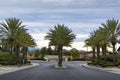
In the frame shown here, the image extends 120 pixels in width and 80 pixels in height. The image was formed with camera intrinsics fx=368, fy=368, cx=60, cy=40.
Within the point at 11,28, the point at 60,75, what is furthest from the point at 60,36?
the point at 60,75

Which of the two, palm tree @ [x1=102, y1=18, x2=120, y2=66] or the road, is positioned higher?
palm tree @ [x1=102, y1=18, x2=120, y2=66]

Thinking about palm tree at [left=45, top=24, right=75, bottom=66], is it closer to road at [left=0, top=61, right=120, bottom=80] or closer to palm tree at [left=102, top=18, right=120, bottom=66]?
palm tree at [left=102, top=18, right=120, bottom=66]

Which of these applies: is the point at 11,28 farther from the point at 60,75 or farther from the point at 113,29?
the point at 60,75

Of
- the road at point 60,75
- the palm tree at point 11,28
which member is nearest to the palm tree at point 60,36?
the palm tree at point 11,28

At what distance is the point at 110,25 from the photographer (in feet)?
225

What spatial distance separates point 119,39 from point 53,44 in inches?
639

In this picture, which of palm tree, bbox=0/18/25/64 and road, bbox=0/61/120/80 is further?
palm tree, bbox=0/18/25/64

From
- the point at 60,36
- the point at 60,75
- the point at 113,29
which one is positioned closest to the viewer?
the point at 60,75

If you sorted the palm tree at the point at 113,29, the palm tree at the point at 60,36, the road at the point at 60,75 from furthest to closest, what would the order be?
the palm tree at the point at 60,36 → the palm tree at the point at 113,29 → the road at the point at 60,75

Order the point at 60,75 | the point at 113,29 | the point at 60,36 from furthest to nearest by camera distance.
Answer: the point at 60,36 → the point at 113,29 → the point at 60,75

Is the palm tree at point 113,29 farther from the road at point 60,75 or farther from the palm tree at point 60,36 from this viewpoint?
the road at point 60,75

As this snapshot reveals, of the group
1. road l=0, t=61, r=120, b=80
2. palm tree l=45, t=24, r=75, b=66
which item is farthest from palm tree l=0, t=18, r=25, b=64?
road l=0, t=61, r=120, b=80

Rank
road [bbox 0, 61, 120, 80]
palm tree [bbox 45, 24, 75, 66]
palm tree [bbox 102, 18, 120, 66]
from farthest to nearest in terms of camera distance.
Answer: palm tree [bbox 45, 24, 75, 66], palm tree [bbox 102, 18, 120, 66], road [bbox 0, 61, 120, 80]

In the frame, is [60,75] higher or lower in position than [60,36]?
lower
